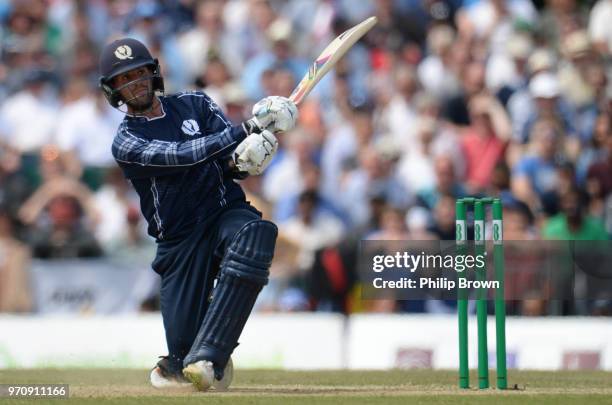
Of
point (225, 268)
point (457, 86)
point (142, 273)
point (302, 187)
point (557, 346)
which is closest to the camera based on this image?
point (225, 268)

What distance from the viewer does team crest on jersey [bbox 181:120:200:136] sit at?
24.9 ft

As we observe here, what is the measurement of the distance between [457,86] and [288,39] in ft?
6.23

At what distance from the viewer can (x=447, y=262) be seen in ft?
23.9

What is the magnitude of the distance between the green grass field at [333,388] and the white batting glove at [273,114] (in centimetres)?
142

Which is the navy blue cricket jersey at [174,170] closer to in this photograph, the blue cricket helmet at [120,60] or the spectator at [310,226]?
the blue cricket helmet at [120,60]

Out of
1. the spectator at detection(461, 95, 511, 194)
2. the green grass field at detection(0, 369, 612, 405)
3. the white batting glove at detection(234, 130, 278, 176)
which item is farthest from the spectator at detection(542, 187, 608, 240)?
the white batting glove at detection(234, 130, 278, 176)

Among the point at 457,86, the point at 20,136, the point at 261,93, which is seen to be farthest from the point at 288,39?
the point at 20,136

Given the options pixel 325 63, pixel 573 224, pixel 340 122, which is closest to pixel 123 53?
pixel 325 63

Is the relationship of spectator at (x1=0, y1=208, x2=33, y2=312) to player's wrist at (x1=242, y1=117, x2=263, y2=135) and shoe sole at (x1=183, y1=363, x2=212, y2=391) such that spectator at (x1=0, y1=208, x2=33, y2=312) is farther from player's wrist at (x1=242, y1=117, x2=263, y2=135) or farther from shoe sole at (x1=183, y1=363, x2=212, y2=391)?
player's wrist at (x1=242, y1=117, x2=263, y2=135)

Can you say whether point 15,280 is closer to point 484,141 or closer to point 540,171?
point 484,141

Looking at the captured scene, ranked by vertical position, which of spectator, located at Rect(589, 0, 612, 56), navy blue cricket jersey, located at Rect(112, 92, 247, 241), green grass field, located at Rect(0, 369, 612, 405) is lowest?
green grass field, located at Rect(0, 369, 612, 405)

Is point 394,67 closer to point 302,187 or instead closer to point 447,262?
point 302,187

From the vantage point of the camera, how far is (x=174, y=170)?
7320 mm

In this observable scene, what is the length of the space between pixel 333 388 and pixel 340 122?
642 centimetres
